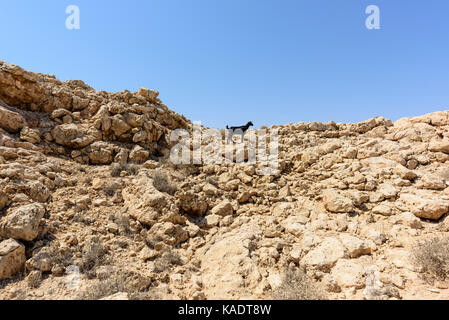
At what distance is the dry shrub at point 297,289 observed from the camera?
311 cm

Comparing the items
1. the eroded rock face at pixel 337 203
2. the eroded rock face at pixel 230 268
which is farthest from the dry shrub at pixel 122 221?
the eroded rock face at pixel 337 203

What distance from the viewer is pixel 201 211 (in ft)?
17.3

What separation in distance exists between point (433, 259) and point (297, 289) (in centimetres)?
212

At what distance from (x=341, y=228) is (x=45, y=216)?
603 centimetres

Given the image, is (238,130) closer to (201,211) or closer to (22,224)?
(201,211)

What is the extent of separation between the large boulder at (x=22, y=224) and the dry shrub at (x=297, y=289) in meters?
4.30

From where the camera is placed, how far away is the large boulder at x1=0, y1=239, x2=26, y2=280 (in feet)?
10.9

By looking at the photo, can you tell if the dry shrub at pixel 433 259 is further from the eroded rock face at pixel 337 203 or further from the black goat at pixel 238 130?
the black goat at pixel 238 130

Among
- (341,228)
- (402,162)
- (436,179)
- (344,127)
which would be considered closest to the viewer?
(341,228)

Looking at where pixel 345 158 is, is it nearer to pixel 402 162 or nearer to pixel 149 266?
pixel 402 162

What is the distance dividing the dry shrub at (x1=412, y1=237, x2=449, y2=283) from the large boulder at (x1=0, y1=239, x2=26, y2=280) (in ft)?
20.8
